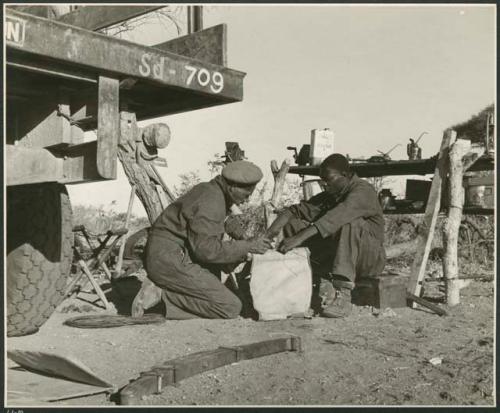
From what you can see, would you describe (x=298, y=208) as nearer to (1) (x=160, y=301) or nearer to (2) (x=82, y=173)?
(1) (x=160, y=301)

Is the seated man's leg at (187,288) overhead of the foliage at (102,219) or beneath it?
beneath

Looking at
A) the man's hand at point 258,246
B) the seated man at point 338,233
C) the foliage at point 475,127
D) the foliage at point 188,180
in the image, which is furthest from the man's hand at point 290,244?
the foliage at point 188,180

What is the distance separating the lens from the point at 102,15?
3779 mm

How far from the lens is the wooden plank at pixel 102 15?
3586 millimetres

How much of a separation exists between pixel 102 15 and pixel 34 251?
1631mm

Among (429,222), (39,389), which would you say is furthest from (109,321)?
(429,222)

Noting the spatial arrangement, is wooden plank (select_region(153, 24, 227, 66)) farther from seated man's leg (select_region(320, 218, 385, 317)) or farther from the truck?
seated man's leg (select_region(320, 218, 385, 317))

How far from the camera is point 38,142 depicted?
3.69 m

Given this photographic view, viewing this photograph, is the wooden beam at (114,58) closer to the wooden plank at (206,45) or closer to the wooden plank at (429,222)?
the wooden plank at (206,45)

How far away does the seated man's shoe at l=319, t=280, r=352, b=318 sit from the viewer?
502cm

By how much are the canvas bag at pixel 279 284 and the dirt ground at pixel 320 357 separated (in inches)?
6.4

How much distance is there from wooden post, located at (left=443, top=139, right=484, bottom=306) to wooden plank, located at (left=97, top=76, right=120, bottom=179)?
346cm

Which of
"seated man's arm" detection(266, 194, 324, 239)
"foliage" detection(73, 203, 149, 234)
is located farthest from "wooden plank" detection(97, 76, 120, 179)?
"foliage" detection(73, 203, 149, 234)

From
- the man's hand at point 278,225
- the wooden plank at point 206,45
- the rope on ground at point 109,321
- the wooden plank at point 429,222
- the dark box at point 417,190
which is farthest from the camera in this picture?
the dark box at point 417,190
